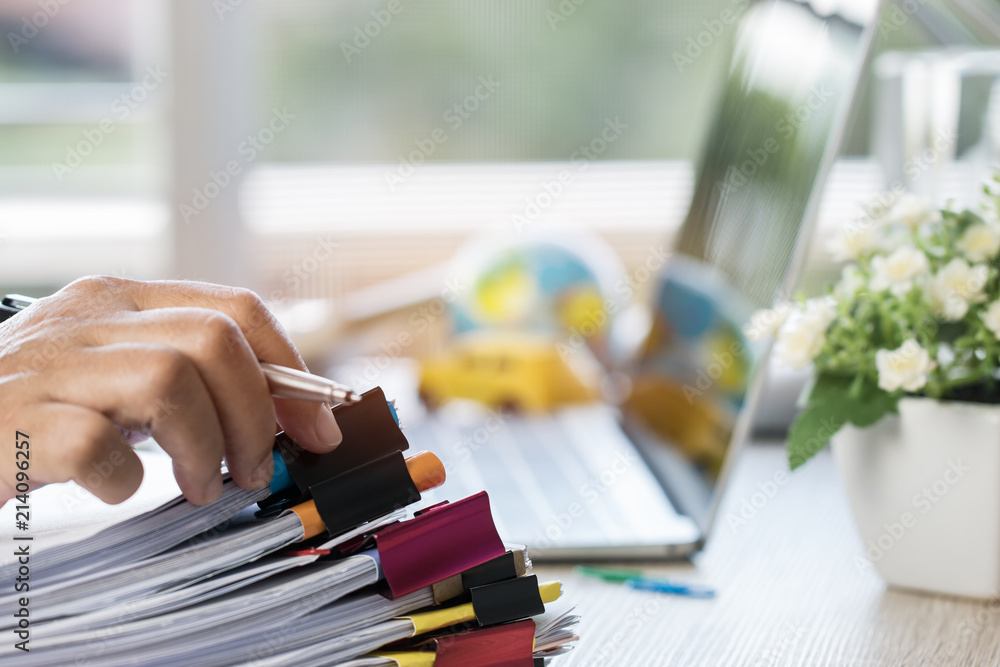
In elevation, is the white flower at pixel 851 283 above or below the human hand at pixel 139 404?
below

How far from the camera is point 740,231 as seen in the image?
769 millimetres

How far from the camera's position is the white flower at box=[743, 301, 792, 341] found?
21.9 inches

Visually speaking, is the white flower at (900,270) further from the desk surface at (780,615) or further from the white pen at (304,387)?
the white pen at (304,387)

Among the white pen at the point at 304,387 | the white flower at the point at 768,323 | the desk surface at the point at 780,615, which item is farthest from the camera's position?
the white flower at the point at 768,323

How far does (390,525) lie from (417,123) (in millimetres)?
2701

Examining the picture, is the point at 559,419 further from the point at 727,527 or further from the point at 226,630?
the point at 226,630

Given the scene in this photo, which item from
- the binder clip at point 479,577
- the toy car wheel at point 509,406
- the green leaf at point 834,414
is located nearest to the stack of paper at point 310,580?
the binder clip at point 479,577

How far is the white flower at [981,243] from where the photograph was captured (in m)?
0.53

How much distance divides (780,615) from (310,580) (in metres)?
0.32

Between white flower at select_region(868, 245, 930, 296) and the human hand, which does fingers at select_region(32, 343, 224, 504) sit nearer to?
the human hand

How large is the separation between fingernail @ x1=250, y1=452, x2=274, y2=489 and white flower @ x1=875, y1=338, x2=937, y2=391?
371 millimetres

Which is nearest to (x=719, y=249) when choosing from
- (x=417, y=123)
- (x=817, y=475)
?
(x=817, y=475)

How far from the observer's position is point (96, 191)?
3.20 m

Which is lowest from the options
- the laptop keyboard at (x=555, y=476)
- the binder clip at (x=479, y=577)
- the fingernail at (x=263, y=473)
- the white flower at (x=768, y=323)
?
the laptop keyboard at (x=555, y=476)
